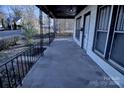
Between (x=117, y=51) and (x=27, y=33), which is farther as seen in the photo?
(x=27, y=33)

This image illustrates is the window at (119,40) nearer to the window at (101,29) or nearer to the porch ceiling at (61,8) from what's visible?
the window at (101,29)

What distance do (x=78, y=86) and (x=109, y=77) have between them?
0.93 metres

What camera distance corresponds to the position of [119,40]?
249cm

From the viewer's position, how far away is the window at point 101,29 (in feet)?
10.6

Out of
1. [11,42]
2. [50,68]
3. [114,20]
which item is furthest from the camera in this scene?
[11,42]

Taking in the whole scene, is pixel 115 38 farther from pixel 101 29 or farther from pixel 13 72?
pixel 13 72

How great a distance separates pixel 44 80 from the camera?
262cm

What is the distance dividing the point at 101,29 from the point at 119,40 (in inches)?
43.6

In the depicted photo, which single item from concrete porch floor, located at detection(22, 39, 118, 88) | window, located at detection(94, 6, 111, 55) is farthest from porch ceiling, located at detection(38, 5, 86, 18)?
concrete porch floor, located at detection(22, 39, 118, 88)

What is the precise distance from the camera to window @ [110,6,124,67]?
2406mm

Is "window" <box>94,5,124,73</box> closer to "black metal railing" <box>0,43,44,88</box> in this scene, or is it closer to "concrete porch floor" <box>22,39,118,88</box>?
"concrete porch floor" <box>22,39,118,88</box>

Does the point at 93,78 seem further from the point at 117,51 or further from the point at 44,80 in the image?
the point at 44,80

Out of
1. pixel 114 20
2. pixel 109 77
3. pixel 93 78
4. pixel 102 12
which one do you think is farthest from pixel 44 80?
pixel 102 12

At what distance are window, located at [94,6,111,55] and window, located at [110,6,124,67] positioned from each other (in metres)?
0.55
